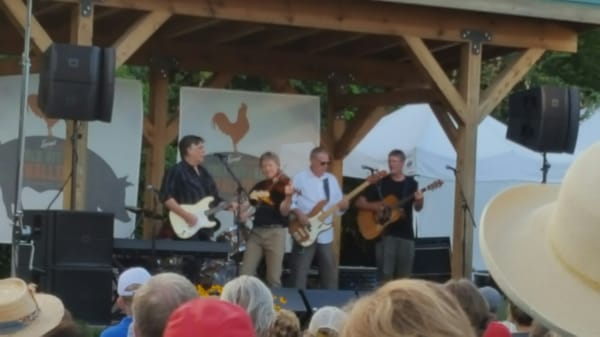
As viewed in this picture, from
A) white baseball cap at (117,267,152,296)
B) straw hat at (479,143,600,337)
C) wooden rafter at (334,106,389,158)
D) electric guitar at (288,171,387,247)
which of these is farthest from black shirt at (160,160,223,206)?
straw hat at (479,143,600,337)

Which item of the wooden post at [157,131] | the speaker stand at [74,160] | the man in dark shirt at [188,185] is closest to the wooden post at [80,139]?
the speaker stand at [74,160]

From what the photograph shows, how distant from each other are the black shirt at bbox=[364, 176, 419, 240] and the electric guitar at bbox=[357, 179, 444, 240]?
0.13 feet

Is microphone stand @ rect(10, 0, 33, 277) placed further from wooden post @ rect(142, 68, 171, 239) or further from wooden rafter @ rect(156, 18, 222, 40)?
wooden post @ rect(142, 68, 171, 239)

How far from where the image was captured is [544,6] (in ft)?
37.2

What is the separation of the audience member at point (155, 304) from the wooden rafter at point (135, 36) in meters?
6.73

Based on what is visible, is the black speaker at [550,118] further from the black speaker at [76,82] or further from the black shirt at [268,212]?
the black speaker at [76,82]

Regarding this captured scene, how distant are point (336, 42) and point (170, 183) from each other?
3.19 meters

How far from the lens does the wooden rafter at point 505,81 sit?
37.9 ft

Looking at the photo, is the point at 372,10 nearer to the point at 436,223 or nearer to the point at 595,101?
the point at 436,223

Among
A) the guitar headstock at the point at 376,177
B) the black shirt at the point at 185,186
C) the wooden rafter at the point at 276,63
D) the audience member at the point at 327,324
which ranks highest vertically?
the wooden rafter at the point at 276,63

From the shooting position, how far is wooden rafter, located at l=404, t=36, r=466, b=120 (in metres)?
11.4

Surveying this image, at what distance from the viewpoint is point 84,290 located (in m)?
9.62

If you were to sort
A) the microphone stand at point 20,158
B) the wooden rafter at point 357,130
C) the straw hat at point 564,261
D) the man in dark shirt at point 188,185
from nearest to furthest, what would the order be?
the straw hat at point 564,261 < the microphone stand at point 20,158 < the man in dark shirt at point 188,185 < the wooden rafter at point 357,130

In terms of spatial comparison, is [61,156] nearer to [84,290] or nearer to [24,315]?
[84,290]
